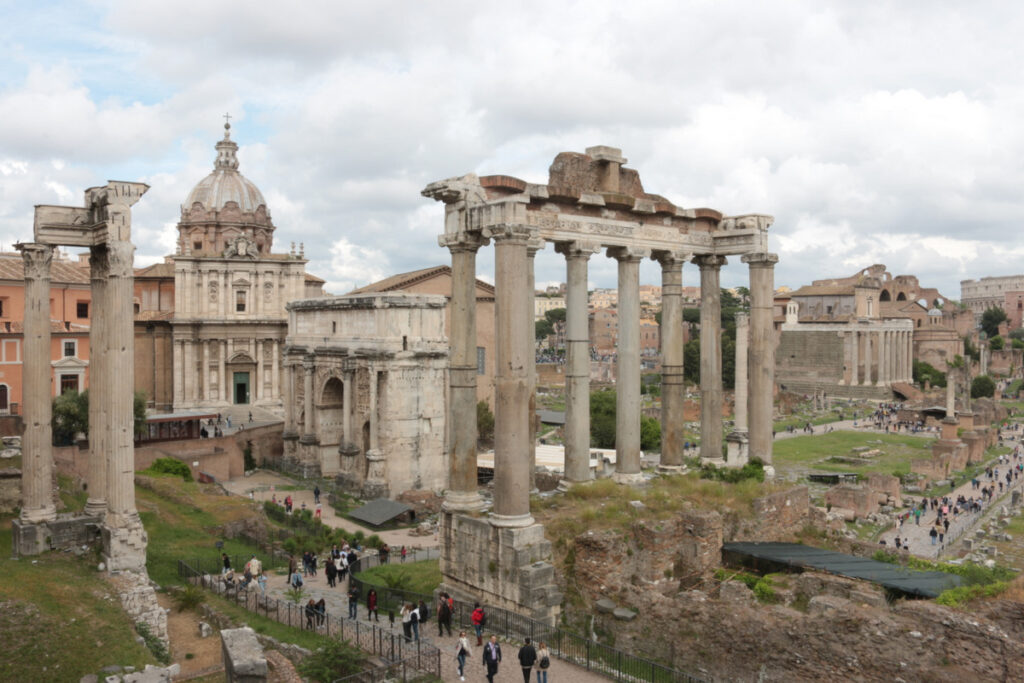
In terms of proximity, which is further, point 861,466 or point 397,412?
point 861,466

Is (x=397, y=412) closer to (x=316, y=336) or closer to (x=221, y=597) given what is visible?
(x=316, y=336)

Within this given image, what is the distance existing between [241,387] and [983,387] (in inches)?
2778

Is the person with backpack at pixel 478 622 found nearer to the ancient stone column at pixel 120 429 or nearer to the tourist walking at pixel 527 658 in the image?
the tourist walking at pixel 527 658

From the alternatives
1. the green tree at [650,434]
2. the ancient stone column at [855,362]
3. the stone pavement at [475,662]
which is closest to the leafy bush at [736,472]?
the stone pavement at [475,662]

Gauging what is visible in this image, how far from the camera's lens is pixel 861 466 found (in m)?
44.4

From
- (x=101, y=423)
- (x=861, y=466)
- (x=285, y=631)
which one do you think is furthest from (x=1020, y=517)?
(x=101, y=423)

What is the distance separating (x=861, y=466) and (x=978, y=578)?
34.3m

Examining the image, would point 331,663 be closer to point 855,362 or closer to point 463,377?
point 463,377

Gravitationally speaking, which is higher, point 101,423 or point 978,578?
point 101,423

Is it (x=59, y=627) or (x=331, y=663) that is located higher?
(x=59, y=627)

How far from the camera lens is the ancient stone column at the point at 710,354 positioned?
18188 millimetres

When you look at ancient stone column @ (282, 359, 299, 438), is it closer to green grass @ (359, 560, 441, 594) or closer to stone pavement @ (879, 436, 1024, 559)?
green grass @ (359, 560, 441, 594)

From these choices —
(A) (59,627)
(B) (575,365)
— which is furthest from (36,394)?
(B) (575,365)

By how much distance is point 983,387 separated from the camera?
259 feet
